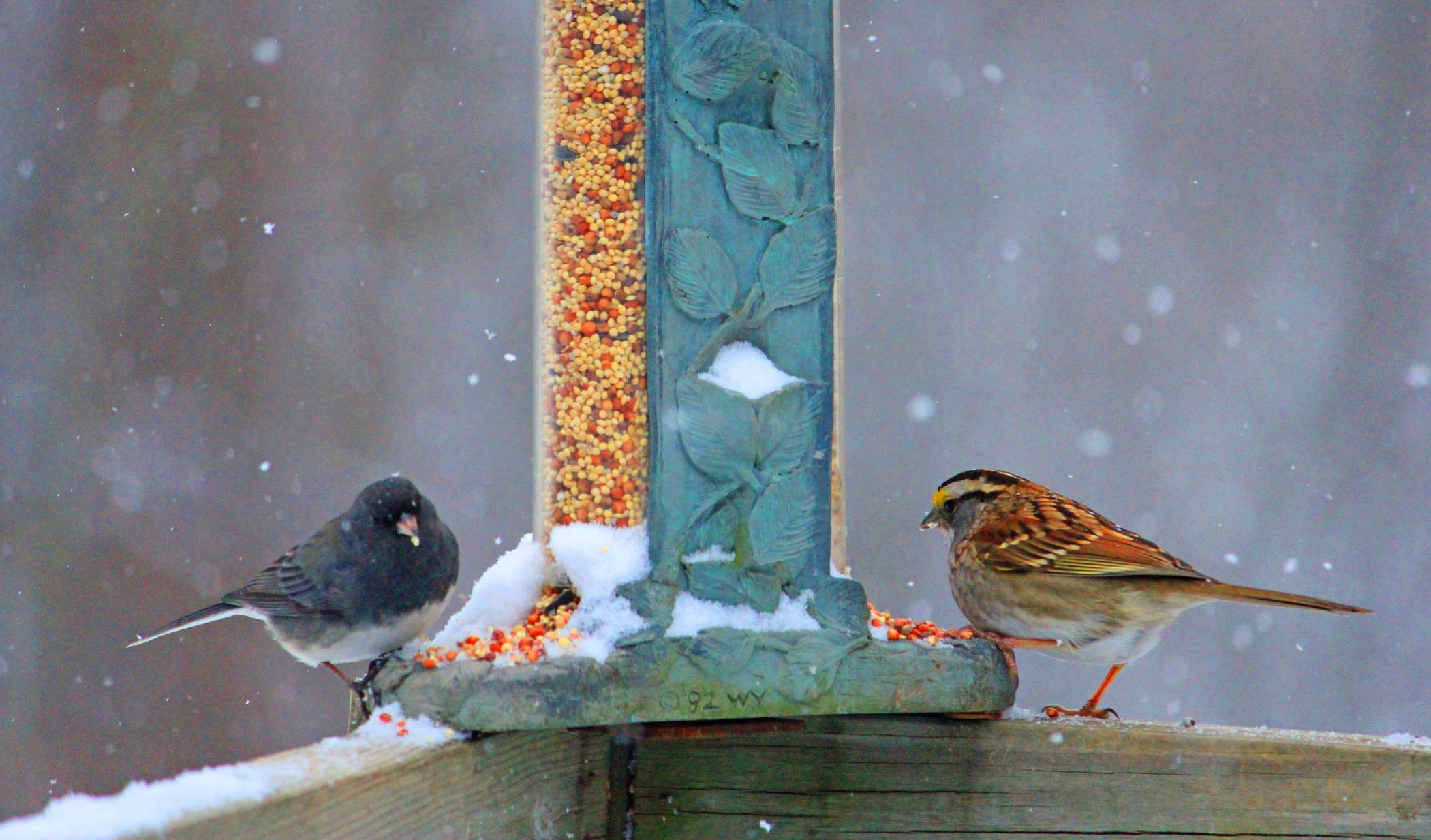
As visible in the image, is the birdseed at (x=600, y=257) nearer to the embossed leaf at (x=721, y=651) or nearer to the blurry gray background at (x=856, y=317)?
the embossed leaf at (x=721, y=651)

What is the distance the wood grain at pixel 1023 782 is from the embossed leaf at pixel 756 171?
0.89 meters

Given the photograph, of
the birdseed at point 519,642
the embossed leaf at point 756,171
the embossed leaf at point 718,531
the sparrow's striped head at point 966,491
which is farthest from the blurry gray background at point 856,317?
the embossed leaf at point 756,171

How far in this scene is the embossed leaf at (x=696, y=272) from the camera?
218 cm

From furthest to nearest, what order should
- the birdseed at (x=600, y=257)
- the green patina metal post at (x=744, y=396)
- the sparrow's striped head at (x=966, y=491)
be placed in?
the sparrow's striped head at (x=966, y=491), the birdseed at (x=600, y=257), the green patina metal post at (x=744, y=396)

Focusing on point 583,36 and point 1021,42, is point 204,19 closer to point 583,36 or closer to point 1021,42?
point 1021,42

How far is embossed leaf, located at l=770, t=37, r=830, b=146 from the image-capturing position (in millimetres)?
2240

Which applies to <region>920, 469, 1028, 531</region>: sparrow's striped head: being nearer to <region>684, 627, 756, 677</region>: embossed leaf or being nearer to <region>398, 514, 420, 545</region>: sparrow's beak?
<region>684, 627, 756, 677</region>: embossed leaf

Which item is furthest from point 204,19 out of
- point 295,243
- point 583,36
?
point 583,36

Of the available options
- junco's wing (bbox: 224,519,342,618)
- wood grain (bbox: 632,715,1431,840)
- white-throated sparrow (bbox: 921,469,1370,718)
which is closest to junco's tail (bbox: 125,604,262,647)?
junco's wing (bbox: 224,519,342,618)

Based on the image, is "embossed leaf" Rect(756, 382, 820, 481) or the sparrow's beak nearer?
"embossed leaf" Rect(756, 382, 820, 481)

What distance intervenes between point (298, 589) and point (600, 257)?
0.86 meters

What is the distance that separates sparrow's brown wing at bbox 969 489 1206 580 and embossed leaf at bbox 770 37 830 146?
0.97 m

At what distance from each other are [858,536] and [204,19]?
3.73m

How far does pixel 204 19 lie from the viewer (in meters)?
6.02
